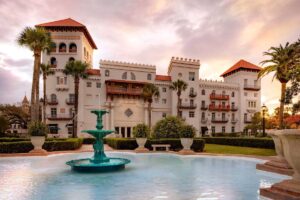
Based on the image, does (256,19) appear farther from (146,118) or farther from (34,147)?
(146,118)

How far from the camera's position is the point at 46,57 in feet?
170

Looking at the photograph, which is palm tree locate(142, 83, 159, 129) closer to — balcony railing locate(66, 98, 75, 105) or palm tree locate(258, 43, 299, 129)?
balcony railing locate(66, 98, 75, 105)

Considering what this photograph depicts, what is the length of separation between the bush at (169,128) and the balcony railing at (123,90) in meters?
26.1

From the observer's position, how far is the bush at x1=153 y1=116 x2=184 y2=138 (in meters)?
25.7

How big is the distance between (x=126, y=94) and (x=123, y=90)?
101cm

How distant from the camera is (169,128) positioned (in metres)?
25.9

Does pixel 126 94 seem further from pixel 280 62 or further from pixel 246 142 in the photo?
pixel 280 62

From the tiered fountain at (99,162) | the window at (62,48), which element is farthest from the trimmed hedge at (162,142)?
the window at (62,48)

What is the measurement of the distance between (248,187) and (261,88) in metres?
62.5

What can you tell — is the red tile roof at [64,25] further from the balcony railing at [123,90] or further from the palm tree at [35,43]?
the palm tree at [35,43]

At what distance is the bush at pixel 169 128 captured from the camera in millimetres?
25734

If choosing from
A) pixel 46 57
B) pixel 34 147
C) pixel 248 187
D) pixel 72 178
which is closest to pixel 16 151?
pixel 34 147

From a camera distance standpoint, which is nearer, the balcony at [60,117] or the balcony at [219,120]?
the balcony at [60,117]

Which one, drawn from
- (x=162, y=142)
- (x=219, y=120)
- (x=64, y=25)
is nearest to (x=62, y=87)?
(x=64, y=25)
